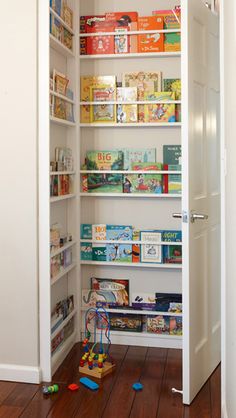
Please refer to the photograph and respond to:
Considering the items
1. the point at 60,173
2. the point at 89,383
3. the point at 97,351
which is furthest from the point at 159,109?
the point at 89,383

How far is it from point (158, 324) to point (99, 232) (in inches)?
29.7

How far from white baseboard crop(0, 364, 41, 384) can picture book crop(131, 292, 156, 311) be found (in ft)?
2.81

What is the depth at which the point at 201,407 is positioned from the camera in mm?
2395

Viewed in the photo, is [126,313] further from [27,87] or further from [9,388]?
[27,87]

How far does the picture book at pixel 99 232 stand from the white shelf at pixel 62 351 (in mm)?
681

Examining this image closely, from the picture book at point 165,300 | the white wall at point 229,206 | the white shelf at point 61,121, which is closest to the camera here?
the white wall at point 229,206

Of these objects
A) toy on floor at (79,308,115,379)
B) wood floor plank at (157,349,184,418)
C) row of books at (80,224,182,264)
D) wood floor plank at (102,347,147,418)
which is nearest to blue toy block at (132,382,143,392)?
wood floor plank at (102,347,147,418)

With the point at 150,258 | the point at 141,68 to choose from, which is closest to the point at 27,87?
the point at 141,68

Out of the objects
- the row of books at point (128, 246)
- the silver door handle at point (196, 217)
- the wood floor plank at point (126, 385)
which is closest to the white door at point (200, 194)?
the silver door handle at point (196, 217)

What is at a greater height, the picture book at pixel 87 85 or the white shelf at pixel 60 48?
the white shelf at pixel 60 48

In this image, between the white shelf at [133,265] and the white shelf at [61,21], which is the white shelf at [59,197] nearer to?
the white shelf at [133,265]

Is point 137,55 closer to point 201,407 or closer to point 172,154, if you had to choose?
point 172,154

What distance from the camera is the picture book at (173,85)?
3.12 metres

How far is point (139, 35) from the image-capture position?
313 cm
